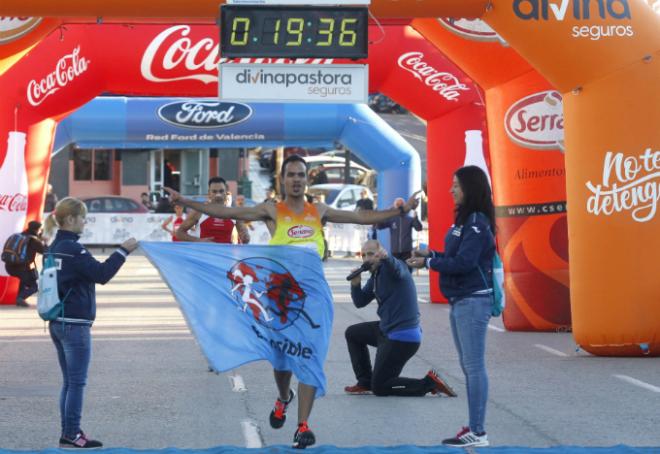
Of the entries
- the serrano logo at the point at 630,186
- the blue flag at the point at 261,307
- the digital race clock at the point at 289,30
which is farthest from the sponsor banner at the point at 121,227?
the blue flag at the point at 261,307

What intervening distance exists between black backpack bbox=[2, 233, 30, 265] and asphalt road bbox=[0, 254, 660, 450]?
2.41 metres

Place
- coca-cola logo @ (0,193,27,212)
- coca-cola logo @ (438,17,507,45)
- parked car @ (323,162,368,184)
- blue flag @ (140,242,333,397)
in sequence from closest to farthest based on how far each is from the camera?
blue flag @ (140,242,333,397)
coca-cola logo @ (438,17,507,45)
coca-cola logo @ (0,193,27,212)
parked car @ (323,162,368,184)

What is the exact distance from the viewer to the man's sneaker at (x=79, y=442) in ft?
23.8

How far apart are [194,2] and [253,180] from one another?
4315 centimetres

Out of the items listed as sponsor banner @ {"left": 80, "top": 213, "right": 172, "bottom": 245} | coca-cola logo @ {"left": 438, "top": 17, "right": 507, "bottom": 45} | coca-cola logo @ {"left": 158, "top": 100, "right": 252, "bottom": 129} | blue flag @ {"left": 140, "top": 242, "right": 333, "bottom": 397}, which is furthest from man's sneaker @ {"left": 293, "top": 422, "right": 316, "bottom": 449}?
sponsor banner @ {"left": 80, "top": 213, "right": 172, "bottom": 245}

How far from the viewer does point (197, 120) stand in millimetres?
21938

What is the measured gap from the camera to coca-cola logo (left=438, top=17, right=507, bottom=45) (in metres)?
14.1

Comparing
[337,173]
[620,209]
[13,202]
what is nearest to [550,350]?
[620,209]

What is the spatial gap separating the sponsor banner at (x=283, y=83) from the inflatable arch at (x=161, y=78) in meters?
6.89

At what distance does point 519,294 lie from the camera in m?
14.1

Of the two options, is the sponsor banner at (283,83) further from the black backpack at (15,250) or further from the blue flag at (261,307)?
the black backpack at (15,250)

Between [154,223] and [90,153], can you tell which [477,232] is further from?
[90,153]

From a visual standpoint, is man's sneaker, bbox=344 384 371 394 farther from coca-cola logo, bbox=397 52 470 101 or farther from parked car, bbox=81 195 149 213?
parked car, bbox=81 195 149 213

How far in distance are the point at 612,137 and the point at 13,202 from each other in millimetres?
9042
